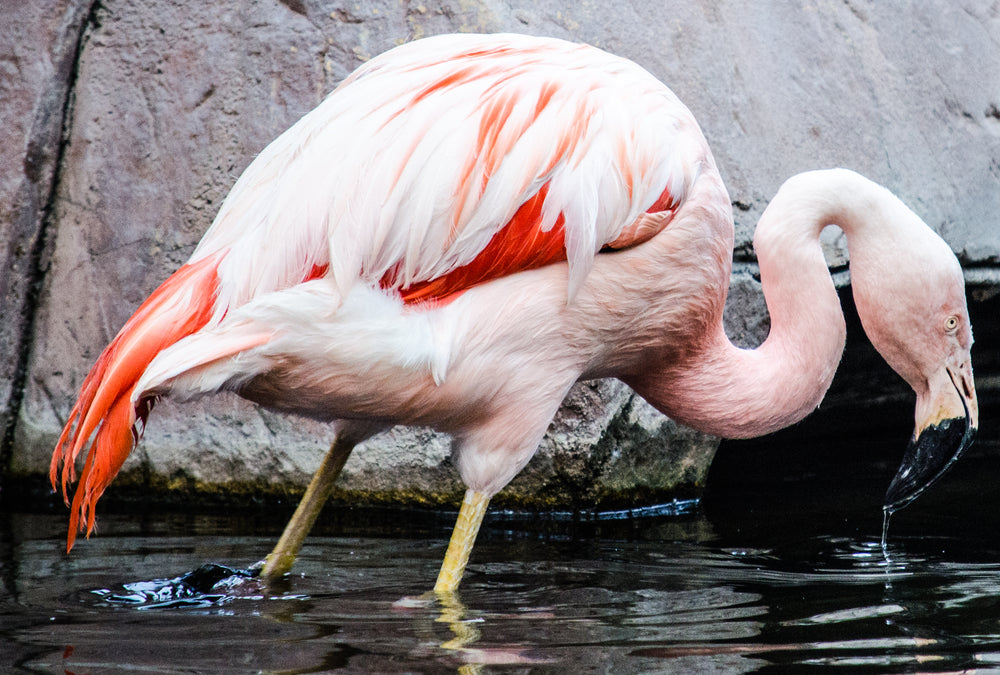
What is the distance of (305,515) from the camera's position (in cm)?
336

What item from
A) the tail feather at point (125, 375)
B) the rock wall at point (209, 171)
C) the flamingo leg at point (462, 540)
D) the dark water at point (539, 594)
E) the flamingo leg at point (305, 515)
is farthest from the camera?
the rock wall at point (209, 171)

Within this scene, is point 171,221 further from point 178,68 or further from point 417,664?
point 417,664

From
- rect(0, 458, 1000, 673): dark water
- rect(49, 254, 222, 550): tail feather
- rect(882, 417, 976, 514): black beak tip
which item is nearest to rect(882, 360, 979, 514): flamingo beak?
rect(882, 417, 976, 514): black beak tip

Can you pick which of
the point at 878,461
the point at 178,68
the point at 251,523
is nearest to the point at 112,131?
the point at 178,68

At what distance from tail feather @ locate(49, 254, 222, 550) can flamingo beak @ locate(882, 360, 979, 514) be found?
6.45 ft

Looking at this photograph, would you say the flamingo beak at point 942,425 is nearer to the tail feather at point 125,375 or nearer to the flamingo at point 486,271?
the flamingo at point 486,271

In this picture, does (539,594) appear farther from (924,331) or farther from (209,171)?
(209,171)

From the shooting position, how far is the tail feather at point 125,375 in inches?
107

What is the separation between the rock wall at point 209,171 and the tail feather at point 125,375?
1.42 meters

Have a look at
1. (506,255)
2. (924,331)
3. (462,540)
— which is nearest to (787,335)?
(924,331)

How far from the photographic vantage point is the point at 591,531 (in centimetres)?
397

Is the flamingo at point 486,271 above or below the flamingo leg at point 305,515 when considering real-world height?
above

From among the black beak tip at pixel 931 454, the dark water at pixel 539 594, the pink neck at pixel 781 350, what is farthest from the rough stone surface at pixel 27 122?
the black beak tip at pixel 931 454

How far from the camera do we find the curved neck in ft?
10.4
